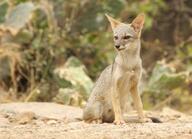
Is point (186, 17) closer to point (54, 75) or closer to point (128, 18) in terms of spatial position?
point (128, 18)

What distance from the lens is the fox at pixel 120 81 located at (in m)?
7.37

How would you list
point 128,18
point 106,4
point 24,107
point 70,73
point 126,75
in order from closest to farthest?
point 126,75, point 24,107, point 70,73, point 106,4, point 128,18

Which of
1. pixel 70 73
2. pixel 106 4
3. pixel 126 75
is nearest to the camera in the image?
pixel 126 75

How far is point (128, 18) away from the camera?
14672mm

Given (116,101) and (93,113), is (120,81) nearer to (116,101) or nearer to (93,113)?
(116,101)

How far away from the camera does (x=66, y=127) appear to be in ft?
23.3

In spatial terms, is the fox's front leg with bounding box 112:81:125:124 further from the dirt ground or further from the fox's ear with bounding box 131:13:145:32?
the fox's ear with bounding box 131:13:145:32

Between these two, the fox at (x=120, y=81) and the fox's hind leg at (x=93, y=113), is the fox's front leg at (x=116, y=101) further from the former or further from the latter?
the fox's hind leg at (x=93, y=113)

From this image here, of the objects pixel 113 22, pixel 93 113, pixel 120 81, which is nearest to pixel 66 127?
pixel 93 113

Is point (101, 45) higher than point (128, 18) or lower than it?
lower

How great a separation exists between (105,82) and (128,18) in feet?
23.5

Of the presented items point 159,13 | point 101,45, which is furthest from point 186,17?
point 101,45

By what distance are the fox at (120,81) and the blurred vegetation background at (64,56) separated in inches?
82.9

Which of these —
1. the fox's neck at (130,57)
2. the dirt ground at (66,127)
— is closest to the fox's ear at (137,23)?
the fox's neck at (130,57)
